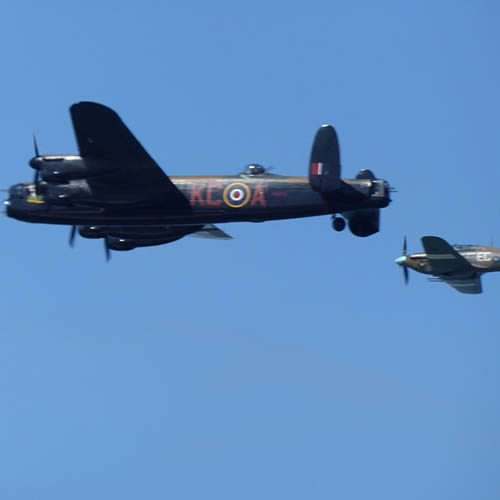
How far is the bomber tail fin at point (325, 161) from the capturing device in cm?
3772

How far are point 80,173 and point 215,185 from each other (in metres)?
5.59

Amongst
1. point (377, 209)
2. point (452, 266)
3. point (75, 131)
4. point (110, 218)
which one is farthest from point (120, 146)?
point (452, 266)

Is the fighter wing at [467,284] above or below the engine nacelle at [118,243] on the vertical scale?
below

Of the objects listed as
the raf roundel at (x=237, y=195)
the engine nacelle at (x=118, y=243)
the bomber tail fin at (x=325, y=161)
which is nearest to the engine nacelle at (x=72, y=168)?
the raf roundel at (x=237, y=195)

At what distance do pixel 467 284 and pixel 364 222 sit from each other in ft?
125

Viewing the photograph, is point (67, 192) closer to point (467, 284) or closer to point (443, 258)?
point (443, 258)

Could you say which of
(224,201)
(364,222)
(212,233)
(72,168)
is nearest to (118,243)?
(212,233)

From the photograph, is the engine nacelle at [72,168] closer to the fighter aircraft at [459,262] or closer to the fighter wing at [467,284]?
the fighter aircraft at [459,262]

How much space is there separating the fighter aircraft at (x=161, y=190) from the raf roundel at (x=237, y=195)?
0.04 meters

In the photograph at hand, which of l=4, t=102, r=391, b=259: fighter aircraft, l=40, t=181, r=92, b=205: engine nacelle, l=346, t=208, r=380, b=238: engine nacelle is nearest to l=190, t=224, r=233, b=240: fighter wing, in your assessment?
l=4, t=102, r=391, b=259: fighter aircraft

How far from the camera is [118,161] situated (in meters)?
38.6

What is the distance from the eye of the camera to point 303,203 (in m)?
39.2

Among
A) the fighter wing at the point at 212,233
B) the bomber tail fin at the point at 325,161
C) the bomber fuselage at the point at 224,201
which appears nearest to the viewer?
the bomber tail fin at the point at 325,161

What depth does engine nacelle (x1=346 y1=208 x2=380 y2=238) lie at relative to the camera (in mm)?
40500
